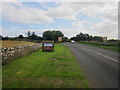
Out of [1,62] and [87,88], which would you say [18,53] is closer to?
[1,62]

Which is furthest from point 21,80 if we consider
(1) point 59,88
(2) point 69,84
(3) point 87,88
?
(3) point 87,88

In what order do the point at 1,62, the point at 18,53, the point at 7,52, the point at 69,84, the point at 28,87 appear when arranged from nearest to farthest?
1. the point at 28,87
2. the point at 69,84
3. the point at 1,62
4. the point at 7,52
5. the point at 18,53

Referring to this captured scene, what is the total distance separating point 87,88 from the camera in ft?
17.5

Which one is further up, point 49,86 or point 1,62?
point 1,62

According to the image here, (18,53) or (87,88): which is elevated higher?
(18,53)

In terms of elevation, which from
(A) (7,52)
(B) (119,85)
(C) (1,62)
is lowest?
(B) (119,85)

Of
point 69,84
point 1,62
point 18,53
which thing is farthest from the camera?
point 18,53

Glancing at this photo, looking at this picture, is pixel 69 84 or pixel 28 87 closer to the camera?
pixel 28 87

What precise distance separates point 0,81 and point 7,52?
4.44 metres

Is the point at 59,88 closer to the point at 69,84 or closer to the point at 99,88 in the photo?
the point at 69,84

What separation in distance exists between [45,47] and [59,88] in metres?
16.9

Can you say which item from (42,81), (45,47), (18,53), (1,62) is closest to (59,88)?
(42,81)

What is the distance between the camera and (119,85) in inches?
226

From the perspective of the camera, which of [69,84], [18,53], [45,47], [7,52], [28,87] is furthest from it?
[45,47]
